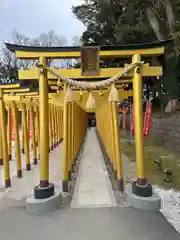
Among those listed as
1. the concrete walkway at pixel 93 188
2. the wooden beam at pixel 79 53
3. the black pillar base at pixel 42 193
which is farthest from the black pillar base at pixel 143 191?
the wooden beam at pixel 79 53

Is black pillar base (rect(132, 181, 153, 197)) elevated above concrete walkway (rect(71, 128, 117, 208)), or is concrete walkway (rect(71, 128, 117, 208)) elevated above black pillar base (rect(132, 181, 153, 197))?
black pillar base (rect(132, 181, 153, 197))

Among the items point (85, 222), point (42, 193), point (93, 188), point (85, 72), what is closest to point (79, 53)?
point (85, 72)

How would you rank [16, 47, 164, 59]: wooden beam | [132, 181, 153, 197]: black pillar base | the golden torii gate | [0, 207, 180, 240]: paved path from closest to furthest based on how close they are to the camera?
[0, 207, 180, 240]: paved path → [132, 181, 153, 197]: black pillar base → the golden torii gate → [16, 47, 164, 59]: wooden beam

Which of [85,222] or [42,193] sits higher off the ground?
[42,193]

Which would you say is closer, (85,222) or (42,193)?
(85,222)

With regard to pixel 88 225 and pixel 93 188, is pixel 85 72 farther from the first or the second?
pixel 88 225

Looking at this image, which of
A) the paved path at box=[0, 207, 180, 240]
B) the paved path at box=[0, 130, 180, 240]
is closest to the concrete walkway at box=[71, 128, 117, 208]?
the paved path at box=[0, 130, 180, 240]

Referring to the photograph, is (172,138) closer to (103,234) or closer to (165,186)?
(165,186)

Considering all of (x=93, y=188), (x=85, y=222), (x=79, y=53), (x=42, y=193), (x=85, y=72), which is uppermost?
(x=79, y=53)

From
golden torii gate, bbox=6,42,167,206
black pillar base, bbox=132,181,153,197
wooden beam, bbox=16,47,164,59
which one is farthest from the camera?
wooden beam, bbox=16,47,164,59

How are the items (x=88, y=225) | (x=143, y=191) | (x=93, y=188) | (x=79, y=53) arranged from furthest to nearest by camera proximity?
(x=93, y=188), (x=79, y=53), (x=143, y=191), (x=88, y=225)

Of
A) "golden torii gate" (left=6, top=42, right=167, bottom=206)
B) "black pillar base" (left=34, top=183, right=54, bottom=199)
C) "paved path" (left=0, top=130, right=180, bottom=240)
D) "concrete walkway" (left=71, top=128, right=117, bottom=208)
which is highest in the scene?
"golden torii gate" (left=6, top=42, right=167, bottom=206)

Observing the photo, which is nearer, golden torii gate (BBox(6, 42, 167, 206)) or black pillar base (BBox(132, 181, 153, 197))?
black pillar base (BBox(132, 181, 153, 197))

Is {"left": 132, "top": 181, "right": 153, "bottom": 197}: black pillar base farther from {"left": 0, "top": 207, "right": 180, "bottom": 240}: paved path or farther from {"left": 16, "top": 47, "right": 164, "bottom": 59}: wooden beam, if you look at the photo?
{"left": 16, "top": 47, "right": 164, "bottom": 59}: wooden beam
